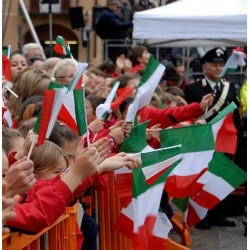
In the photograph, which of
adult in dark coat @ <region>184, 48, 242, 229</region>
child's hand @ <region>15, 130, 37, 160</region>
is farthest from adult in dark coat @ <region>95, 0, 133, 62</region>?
child's hand @ <region>15, 130, 37, 160</region>

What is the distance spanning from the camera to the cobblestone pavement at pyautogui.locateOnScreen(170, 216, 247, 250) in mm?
8609

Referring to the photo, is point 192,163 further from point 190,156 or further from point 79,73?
point 79,73

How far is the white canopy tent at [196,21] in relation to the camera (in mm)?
11891

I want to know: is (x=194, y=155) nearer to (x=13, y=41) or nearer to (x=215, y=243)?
(x=215, y=243)

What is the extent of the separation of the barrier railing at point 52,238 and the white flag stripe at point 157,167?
34.0 inches

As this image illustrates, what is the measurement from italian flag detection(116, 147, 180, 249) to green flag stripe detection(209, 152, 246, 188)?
84.7 inches

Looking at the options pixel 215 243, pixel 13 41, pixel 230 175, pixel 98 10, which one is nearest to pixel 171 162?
pixel 230 175

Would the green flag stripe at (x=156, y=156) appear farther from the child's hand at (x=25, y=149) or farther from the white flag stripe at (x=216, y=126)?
the white flag stripe at (x=216, y=126)

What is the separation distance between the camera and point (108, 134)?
19.8 ft

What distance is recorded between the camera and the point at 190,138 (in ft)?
23.5

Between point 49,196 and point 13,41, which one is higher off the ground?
point 49,196

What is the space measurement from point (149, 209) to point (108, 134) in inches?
22.0

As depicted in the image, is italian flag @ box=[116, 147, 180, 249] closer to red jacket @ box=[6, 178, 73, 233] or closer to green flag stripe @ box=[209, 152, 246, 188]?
red jacket @ box=[6, 178, 73, 233]

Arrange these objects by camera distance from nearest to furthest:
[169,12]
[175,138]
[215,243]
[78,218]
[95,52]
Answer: [78,218], [175,138], [215,243], [169,12], [95,52]
